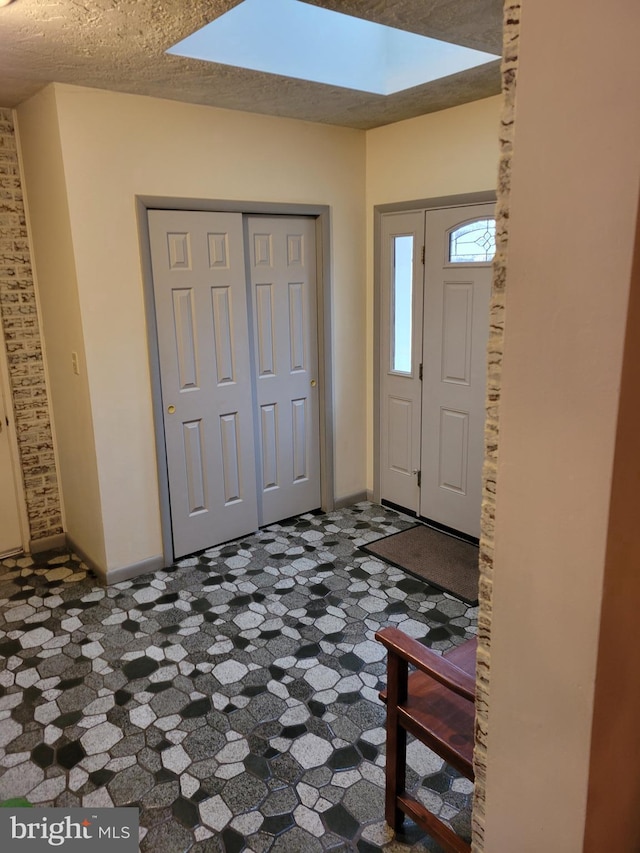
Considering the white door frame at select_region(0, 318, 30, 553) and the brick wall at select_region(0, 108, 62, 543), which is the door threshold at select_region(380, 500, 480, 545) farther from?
the white door frame at select_region(0, 318, 30, 553)

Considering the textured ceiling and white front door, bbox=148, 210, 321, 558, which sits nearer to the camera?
the textured ceiling

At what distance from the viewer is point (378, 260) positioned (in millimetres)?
4066

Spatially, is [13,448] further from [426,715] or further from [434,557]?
[426,715]

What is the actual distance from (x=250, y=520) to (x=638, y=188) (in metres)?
3.39

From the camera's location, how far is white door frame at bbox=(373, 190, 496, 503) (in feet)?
11.3

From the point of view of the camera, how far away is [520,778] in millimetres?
1051

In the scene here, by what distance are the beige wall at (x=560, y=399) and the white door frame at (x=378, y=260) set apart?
2.69m

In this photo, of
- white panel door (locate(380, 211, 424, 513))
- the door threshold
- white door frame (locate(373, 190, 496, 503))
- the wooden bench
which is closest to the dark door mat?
the door threshold

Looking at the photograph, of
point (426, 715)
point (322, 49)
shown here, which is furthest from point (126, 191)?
point (426, 715)

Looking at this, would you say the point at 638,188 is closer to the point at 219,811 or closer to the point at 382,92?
the point at 219,811

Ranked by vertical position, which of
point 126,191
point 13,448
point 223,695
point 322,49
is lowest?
point 223,695

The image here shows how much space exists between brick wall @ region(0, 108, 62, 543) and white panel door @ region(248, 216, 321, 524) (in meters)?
1.27

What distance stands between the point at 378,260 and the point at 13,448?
100 inches

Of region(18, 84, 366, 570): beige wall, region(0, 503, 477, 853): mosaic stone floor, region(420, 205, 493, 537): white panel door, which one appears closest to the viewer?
region(0, 503, 477, 853): mosaic stone floor
